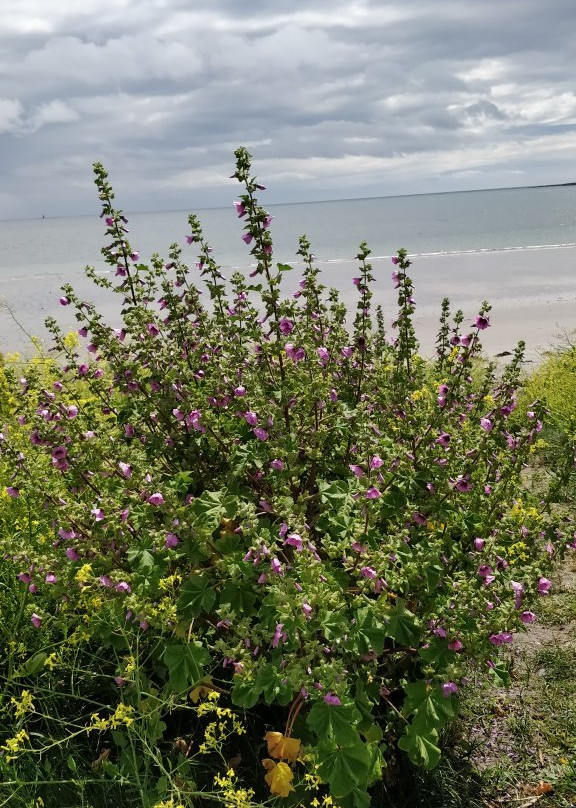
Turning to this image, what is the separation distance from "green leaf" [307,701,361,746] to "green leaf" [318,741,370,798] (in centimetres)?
5

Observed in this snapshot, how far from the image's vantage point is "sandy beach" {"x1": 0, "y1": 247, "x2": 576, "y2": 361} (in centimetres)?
1463

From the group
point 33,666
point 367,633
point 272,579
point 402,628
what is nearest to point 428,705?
point 402,628

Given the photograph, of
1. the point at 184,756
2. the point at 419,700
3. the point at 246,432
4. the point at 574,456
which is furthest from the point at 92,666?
the point at 574,456

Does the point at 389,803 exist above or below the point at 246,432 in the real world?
below

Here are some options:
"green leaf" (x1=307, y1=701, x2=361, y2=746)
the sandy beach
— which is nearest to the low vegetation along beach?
"green leaf" (x1=307, y1=701, x2=361, y2=746)

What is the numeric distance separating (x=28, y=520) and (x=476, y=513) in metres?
2.49

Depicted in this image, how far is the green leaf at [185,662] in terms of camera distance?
287cm

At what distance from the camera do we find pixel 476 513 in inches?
140

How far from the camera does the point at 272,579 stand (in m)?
2.68

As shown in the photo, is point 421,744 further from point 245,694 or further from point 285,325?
point 285,325

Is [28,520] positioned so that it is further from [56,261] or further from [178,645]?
[56,261]

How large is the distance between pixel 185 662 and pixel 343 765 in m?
0.75

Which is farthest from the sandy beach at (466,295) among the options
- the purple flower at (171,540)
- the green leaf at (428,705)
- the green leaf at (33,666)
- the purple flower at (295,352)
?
the green leaf at (428,705)

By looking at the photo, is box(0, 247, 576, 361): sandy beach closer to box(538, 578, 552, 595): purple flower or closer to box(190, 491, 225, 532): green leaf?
box(190, 491, 225, 532): green leaf
